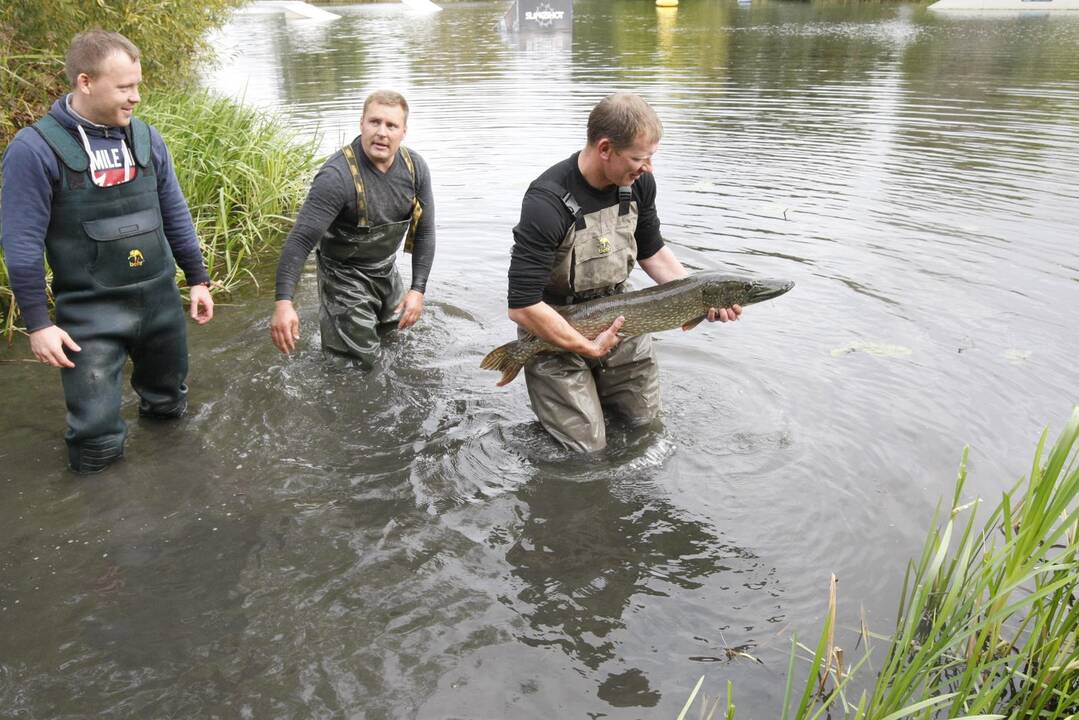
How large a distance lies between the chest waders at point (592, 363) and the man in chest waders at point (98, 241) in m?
1.98

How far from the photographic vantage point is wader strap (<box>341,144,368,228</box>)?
5.42 metres

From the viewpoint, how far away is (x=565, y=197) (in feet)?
14.2

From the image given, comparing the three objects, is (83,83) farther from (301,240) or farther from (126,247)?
(301,240)

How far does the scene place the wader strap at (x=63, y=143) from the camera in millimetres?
4027

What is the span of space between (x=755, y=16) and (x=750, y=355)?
113ft

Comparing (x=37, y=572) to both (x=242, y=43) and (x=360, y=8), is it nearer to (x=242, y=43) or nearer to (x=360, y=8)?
(x=242, y=43)

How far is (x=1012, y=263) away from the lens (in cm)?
808

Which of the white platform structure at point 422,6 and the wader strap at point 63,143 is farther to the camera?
the white platform structure at point 422,6

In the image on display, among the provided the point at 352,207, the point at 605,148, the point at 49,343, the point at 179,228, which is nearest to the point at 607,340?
the point at 605,148

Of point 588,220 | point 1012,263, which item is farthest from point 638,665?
point 1012,263

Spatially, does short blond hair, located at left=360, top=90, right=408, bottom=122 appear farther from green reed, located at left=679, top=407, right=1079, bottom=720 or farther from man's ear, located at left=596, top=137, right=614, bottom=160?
green reed, located at left=679, top=407, right=1079, bottom=720

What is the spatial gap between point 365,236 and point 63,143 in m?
1.96

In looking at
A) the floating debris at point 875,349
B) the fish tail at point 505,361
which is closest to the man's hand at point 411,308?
the fish tail at point 505,361

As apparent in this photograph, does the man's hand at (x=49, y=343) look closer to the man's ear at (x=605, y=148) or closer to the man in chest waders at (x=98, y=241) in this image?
the man in chest waders at (x=98, y=241)
